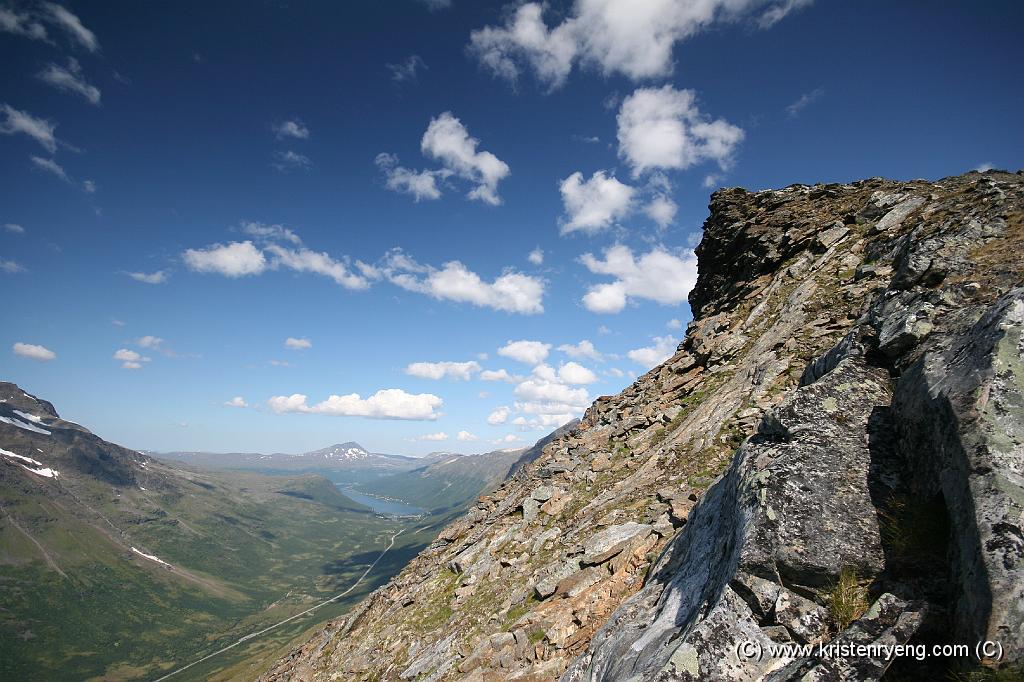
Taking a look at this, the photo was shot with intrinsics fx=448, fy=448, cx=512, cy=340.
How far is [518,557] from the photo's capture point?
968 inches

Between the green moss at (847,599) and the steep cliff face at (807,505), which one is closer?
the steep cliff face at (807,505)

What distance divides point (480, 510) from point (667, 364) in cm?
1982

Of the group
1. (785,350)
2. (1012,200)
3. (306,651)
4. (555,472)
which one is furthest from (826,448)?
(306,651)

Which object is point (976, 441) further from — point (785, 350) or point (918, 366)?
point (785, 350)

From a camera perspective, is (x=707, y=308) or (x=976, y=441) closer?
(x=976, y=441)

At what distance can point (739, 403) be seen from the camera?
859 inches

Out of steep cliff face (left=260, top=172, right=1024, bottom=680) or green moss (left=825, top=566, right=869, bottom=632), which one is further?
green moss (left=825, top=566, right=869, bottom=632)

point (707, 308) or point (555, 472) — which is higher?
point (707, 308)

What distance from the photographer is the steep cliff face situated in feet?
22.4

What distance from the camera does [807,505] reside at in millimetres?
8742

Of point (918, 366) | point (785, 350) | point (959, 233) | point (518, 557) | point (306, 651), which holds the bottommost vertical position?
point (306, 651)

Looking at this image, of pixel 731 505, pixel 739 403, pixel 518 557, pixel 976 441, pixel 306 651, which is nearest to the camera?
pixel 976 441

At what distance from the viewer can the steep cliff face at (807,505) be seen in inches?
269

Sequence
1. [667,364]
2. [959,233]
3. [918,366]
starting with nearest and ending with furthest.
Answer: [918,366] < [959,233] < [667,364]
